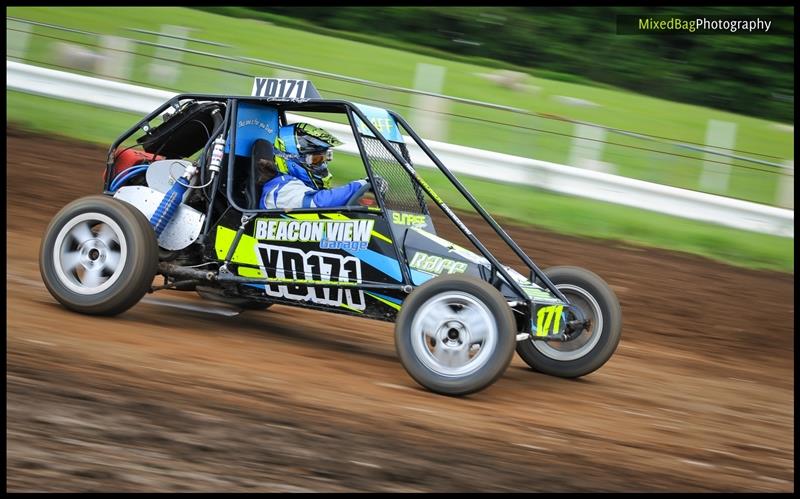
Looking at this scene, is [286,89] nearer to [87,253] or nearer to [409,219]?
[409,219]

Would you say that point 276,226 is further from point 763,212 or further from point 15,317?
point 763,212

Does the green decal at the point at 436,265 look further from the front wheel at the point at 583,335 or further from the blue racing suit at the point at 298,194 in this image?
the front wheel at the point at 583,335

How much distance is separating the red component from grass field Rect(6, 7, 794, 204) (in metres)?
5.59

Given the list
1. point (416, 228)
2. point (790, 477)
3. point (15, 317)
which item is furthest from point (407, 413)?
point (15, 317)

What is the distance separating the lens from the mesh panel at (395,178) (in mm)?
6422

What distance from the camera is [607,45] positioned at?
18547 millimetres

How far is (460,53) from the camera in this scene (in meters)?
19.2

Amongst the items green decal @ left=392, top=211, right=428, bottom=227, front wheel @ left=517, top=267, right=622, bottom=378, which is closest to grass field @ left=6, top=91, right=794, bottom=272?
front wheel @ left=517, top=267, right=622, bottom=378

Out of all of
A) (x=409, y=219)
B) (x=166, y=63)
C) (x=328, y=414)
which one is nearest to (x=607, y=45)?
(x=166, y=63)

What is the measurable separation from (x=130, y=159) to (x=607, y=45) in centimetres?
1291

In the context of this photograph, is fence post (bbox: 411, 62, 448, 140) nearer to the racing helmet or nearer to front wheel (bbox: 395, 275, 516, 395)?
the racing helmet

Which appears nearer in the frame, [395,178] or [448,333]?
[448,333]

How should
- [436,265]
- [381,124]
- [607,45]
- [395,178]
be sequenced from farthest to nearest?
[607,45], [381,124], [395,178], [436,265]
